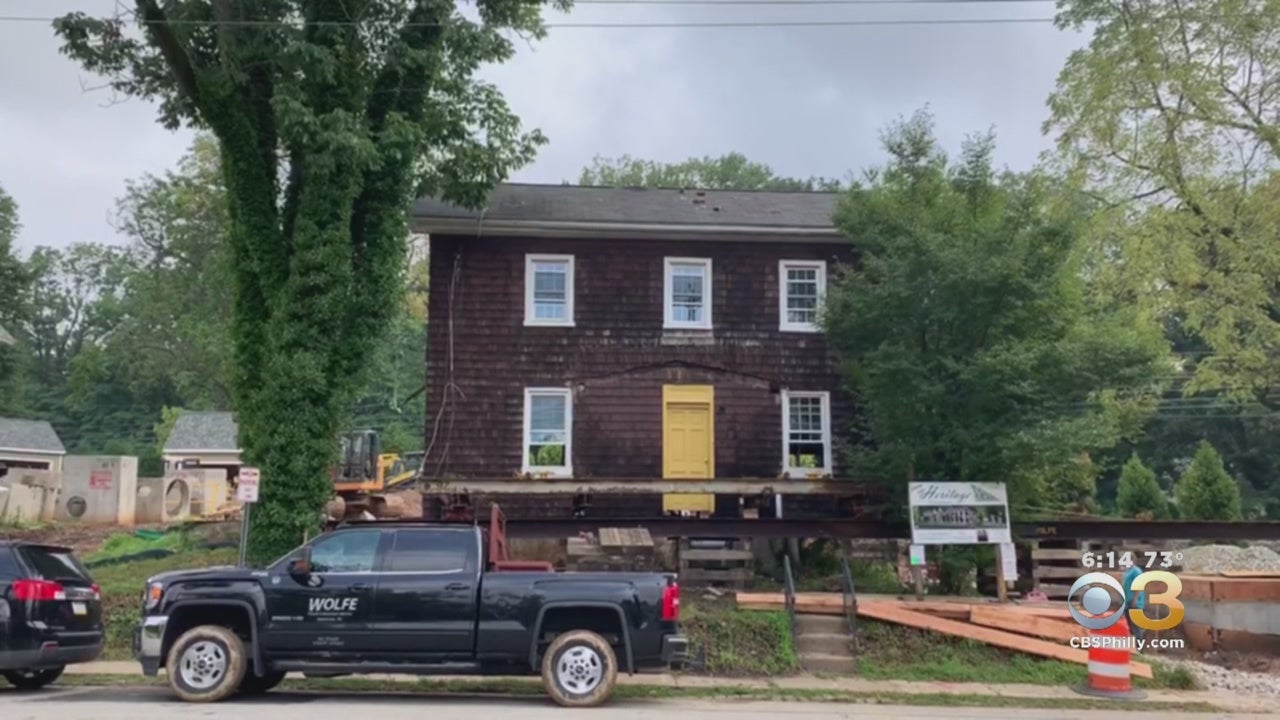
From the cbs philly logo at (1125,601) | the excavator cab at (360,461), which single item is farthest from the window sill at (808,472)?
the excavator cab at (360,461)

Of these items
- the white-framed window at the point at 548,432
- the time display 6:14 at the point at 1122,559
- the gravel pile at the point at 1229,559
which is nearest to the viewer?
the time display 6:14 at the point at 1122,559

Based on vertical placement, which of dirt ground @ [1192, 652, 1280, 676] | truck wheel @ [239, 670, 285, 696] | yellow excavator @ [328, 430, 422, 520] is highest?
yellow excavator @ [328, 430, 422, 520]

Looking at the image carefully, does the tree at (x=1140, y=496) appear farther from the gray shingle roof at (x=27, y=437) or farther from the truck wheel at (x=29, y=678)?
the gray shingle roof at (x=27, y=437)

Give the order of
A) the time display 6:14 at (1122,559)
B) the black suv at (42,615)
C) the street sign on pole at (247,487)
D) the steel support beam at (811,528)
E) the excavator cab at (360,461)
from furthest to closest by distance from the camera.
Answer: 1. the excavator cab at (360,461)
2. the steel support beam at (811,528)
3. the time display 6:14 at (1122,559)
4. the street sign on pole at (247,487)
5. the black suv at (42,615)

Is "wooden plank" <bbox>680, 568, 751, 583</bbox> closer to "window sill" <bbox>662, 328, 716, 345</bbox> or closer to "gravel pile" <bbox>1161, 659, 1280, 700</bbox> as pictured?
"window sill" <bbox>662, 328, 716, 345</bbox>

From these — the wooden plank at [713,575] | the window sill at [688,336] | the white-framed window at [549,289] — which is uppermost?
the white-framed window at [549,289]

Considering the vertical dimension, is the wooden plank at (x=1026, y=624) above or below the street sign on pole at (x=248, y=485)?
below

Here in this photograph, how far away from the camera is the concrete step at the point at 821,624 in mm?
14031

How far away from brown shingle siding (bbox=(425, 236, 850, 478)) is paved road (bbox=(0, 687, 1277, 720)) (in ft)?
32.7

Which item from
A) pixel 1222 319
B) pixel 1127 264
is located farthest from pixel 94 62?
pixel 1222 319

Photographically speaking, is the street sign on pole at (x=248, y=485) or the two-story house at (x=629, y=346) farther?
the two-story house at (x=629, y=346)

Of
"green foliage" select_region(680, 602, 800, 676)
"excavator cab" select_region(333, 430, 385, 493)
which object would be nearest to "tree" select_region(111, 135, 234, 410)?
"excavator cab" select_region(333, 430, 385, 493)

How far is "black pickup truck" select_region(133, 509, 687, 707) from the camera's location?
1038 centimetres

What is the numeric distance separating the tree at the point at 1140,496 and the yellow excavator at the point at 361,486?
73.0 ft
